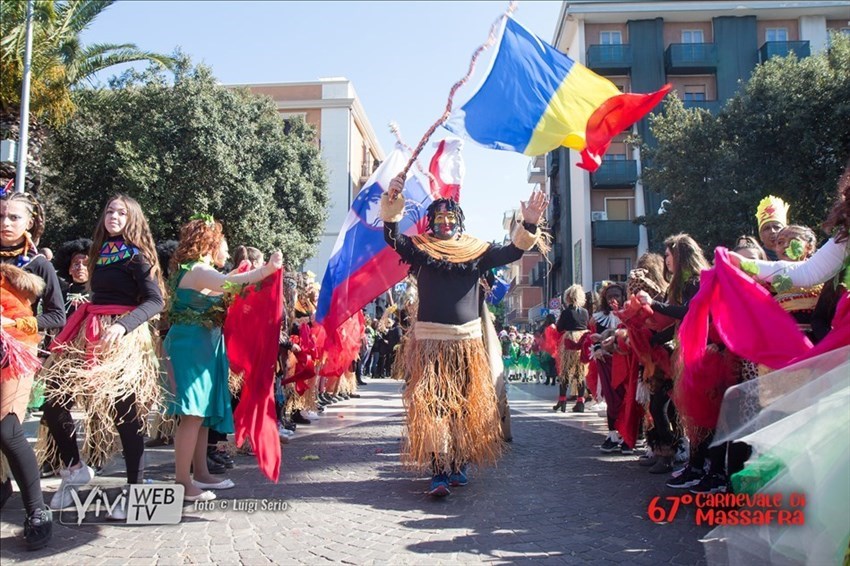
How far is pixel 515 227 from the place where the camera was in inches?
208

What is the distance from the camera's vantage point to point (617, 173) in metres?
35.1

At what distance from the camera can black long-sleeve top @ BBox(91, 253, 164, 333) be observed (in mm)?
4316

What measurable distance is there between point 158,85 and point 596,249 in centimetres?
2333

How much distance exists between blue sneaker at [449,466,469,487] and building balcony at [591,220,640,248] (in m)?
31.5

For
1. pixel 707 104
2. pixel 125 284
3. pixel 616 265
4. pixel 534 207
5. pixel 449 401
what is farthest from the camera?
pixel 616 265

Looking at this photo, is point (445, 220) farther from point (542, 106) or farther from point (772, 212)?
point (772, 212)

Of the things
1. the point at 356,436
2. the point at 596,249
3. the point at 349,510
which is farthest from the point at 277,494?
the point at 596,249

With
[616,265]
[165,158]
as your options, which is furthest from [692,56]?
[165,158]

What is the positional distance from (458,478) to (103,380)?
2660 mm

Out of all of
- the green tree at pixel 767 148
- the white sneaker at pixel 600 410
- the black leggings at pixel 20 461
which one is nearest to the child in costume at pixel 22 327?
the black leggings at pixel 20 461

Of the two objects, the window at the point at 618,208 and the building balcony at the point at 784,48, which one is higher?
the building balcony at the point at 784,48

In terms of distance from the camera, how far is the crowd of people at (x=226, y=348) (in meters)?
3.86

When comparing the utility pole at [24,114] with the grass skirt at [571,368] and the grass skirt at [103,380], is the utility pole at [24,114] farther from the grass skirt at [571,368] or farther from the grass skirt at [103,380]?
the grass skirt at [103,380]

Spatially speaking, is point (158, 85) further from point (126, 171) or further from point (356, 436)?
point (356, 436)
